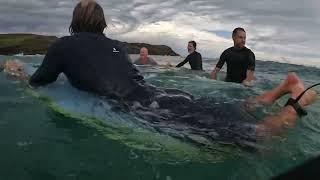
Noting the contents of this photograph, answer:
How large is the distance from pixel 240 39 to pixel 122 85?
7.58m

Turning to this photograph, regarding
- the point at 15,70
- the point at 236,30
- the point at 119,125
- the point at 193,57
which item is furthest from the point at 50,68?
the point at 193,57

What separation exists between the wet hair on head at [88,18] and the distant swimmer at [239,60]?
718 cm

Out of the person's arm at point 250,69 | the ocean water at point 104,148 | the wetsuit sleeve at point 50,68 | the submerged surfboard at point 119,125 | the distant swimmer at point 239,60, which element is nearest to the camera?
the ocean water at point 104,148

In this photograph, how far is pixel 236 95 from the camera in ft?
33.3

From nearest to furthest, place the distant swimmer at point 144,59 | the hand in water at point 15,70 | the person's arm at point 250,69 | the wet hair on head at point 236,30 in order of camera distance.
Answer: the hand in water at point 15,70 < the wet hair on head at point 236,30 < the person's arm at point 250,69 < the distant swimmer at point 144,59

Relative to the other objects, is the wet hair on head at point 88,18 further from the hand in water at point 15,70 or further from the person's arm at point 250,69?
the person's arm at point 250,69

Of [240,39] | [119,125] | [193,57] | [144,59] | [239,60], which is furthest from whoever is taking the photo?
[144,59]

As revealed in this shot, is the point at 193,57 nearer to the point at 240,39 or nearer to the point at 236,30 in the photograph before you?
the point at 240,39

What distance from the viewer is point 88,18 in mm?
6094

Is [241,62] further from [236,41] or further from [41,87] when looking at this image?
[41,87]

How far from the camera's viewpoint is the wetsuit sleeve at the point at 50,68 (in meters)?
5.98

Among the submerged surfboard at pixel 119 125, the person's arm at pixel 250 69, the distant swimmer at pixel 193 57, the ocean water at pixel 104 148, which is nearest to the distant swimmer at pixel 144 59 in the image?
the distant swimmer at pixel 193 57

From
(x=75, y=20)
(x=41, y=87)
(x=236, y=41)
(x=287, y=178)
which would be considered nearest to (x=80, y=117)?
(x=41, y=87)

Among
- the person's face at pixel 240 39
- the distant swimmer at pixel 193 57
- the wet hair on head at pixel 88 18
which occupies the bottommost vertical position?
the distant swimmer at pixel 193 57
